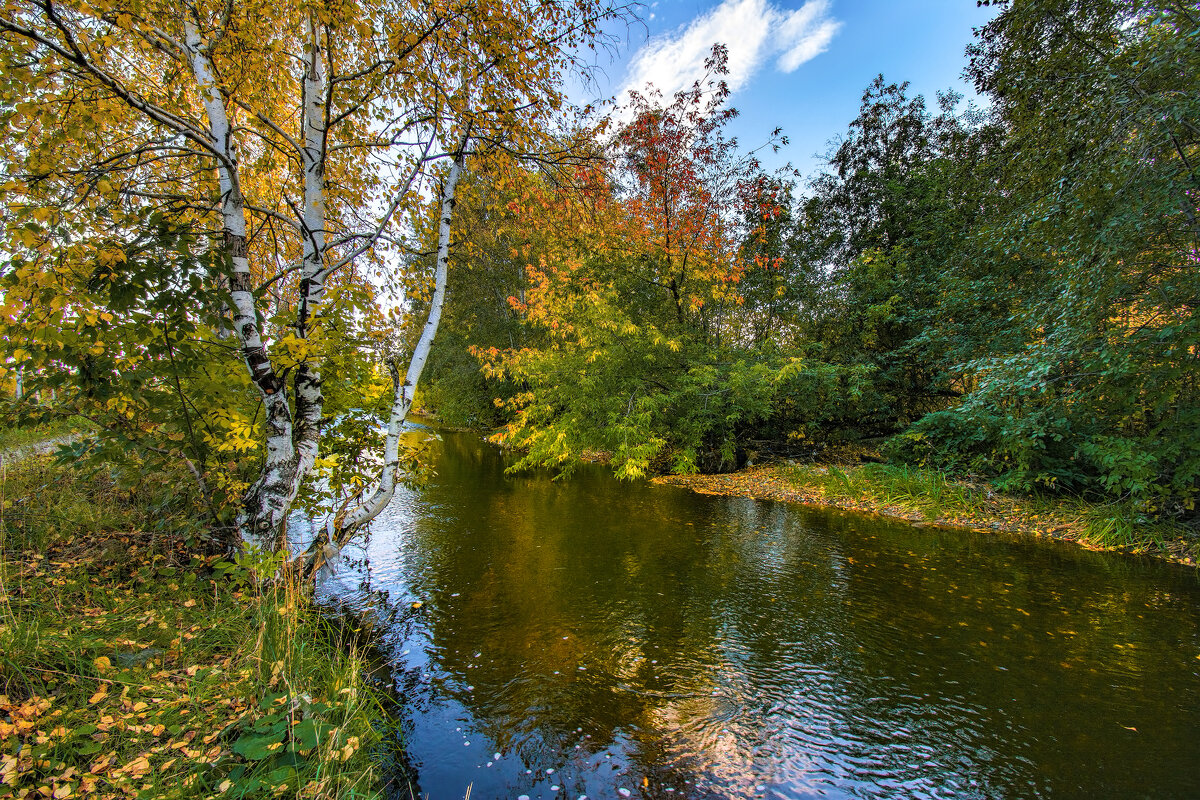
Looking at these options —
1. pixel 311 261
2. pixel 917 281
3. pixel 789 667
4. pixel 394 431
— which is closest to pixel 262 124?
pixel 311 261

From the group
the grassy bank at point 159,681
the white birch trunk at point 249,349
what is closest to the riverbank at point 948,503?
the white birch trunk at point 249,349

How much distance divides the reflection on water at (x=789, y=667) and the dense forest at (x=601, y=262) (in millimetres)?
1861

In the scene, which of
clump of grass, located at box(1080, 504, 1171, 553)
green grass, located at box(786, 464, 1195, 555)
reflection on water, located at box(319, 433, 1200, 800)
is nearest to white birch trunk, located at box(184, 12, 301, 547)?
reflection on water, located at box(319, 433, 1200, 800)

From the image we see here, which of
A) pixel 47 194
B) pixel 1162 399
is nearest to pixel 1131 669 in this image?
pixel 1162 399

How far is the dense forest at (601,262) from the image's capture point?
3.21 m

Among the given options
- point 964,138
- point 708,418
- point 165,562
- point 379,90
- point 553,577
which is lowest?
point 553,577

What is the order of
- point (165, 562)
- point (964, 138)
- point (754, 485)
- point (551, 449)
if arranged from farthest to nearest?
point (964, 138), point (551, 449), point (754, 485), point (165, 562)

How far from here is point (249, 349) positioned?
3.73 m

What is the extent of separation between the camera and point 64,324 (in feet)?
9.20

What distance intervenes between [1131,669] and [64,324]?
337 inches

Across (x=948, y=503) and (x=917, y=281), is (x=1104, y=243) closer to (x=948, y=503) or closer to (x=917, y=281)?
(x=948, y=503)

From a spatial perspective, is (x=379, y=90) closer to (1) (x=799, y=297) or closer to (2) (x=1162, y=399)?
(2) (x=1162, y=399)

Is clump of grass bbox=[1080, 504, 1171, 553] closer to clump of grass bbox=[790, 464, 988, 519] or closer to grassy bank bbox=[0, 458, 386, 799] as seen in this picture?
clump of grass bbox=[790, 464, 988, 519]

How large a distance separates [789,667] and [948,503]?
7.41m
